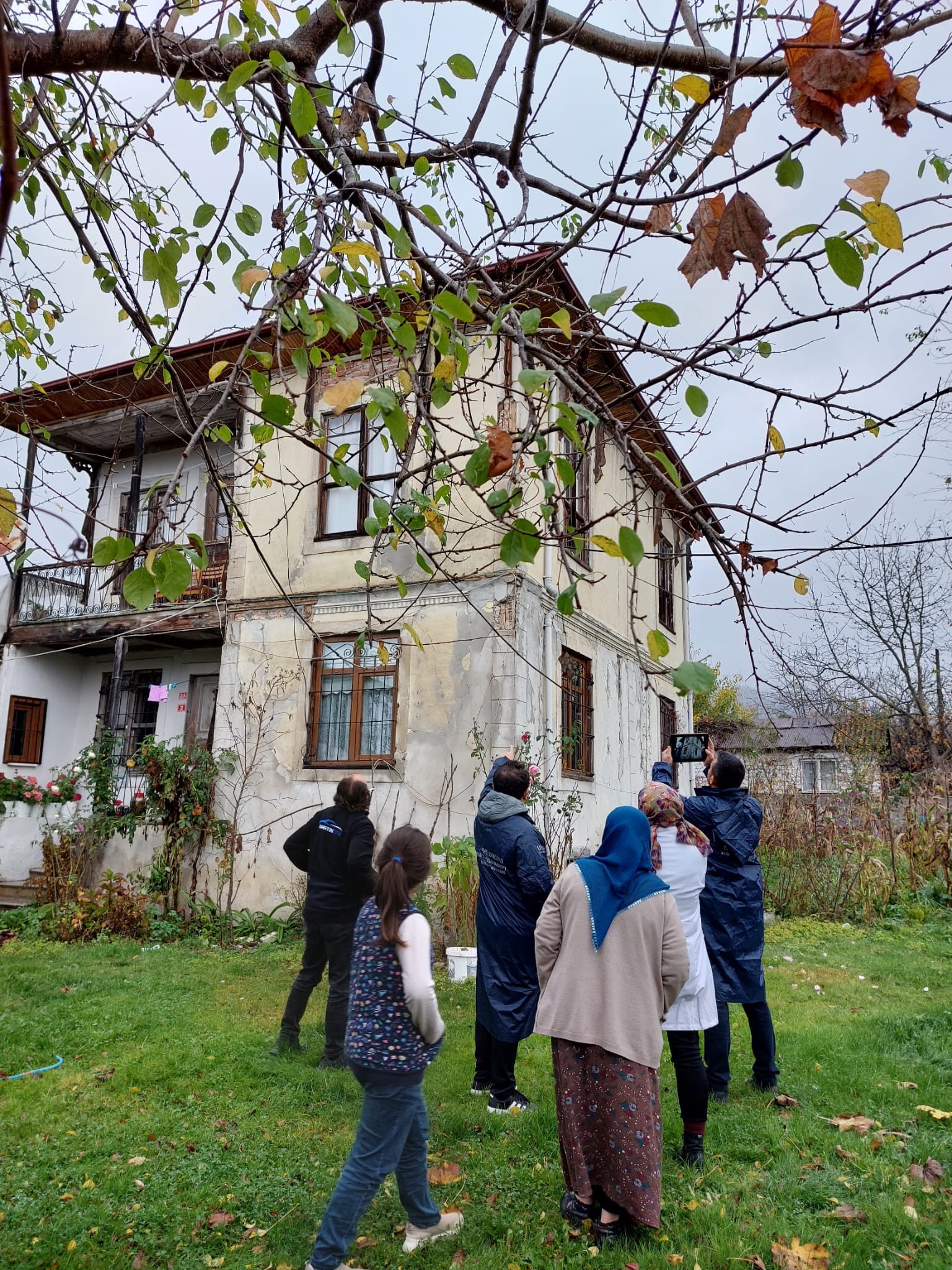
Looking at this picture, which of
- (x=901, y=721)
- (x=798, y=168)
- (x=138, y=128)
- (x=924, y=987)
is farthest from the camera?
(x=901, y=721)

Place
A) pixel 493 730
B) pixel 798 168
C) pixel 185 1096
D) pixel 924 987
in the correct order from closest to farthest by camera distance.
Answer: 1. pixel 798 168
2. pixel 185 1096
3. pixel 924 987
4. pixel 493 730

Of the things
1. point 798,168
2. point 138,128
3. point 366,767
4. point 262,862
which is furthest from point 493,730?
point 798,168

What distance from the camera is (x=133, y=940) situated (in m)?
9.81

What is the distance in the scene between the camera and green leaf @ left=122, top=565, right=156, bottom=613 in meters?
1.95

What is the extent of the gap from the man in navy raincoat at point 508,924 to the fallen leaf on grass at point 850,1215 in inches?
63.6

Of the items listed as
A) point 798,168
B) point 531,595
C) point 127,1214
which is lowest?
point 127,1214

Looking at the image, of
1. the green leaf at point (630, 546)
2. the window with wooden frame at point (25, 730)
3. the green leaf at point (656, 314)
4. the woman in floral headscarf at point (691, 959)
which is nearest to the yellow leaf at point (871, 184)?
the green leaf at point (656, 314)

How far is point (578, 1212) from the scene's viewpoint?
3.58m

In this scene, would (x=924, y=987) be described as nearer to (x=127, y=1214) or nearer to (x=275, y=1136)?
(x=275, y=1136)

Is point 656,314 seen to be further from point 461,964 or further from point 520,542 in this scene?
point 461,964

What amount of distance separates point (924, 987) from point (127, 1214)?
6.85 meters

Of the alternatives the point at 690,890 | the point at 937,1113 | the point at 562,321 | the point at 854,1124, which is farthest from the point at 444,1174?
the point at 562,321

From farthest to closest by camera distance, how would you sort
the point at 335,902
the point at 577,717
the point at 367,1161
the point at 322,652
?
the point at 577,717 < the point at 322,652 < the point at 335,902 < the point at 367,1161

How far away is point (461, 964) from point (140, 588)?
645cm
